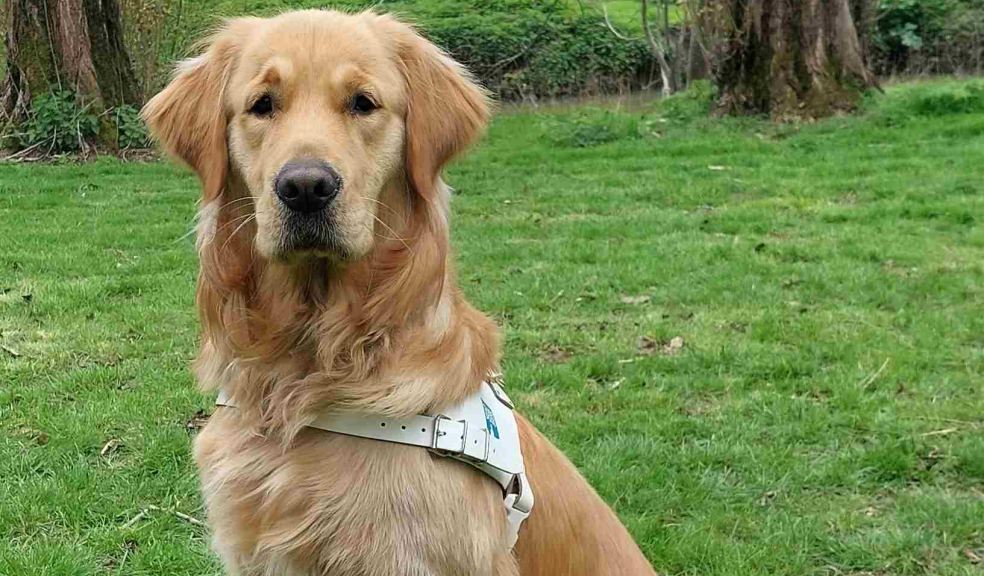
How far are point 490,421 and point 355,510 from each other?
1.35ft

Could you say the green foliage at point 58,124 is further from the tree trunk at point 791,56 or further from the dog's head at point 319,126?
the dog's head at point 319,126

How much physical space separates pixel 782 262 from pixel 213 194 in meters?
5.34

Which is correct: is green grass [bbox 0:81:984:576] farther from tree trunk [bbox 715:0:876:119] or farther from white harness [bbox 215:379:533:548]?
tree trunk [bbox 715:0:876:119]

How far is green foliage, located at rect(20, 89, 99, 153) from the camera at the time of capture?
11.6 meters

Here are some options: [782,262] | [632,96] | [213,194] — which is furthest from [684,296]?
[632,96]

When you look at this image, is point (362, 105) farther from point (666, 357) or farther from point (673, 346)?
point (673, 346)

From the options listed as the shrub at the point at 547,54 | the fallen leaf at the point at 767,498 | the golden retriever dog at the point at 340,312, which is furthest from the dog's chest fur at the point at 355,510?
the shrub at the point at 547,54

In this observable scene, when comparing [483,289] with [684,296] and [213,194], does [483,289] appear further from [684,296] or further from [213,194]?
[213,194]

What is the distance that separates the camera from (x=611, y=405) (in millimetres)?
4766

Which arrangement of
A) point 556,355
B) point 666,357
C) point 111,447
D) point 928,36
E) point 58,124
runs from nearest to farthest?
point 111,447, point 666,357, point 556,355, point 58,124, point 928,36

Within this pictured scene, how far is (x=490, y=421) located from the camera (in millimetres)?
2432

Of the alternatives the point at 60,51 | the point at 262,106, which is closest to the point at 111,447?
the point at 262,106

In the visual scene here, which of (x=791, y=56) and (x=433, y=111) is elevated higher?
(x=433, y=111)

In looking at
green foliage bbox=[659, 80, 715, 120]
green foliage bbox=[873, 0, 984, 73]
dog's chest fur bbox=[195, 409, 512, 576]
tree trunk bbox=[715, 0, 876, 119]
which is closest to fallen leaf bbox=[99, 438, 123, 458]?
dog's chest fur bbox=[195, 409, 512, 576]
